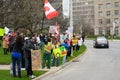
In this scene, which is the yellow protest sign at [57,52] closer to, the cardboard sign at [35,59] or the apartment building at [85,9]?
the cardboard sign at [35,59]

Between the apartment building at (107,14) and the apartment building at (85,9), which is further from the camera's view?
the apartment building at (85,9)

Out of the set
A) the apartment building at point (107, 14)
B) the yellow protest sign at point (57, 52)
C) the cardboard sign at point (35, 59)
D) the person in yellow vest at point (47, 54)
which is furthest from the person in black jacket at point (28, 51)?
the apartment building at point (107, 14)

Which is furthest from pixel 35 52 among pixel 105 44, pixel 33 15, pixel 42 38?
pixel 105 44

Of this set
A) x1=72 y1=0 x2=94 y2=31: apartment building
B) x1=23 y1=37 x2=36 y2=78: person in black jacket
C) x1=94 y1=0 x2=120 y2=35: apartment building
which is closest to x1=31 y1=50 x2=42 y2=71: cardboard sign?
x1=23 y1=37 x2=36 y2=78: person in black jacket

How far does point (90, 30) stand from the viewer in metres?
148

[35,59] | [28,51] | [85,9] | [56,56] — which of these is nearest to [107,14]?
[85,9]

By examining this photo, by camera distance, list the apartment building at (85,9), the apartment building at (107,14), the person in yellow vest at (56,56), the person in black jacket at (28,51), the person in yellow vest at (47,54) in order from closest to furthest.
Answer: the person in black jacket at (28,51) < the person in yellow vest at (47,54) < the person in yellow vest at (56,56) < the apartment building at (107,14) < the apartment building at (85,9)

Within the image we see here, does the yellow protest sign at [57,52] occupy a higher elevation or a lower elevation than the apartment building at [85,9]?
lower

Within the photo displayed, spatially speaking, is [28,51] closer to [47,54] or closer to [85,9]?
[47,54]

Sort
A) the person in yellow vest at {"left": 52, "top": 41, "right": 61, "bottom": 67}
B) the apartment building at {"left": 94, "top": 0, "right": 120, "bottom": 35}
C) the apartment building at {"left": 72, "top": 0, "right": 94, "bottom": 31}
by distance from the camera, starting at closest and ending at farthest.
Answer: the person in yellow vest at {"left": 52, "top": 41, "right": 61, "bottom": 67}, the apartment building at {"left": 94, "top": 0, "right": 120, "bottom": 35}, the apartment building at {"left": 72, "top": 0, "right": 94, "bottom": 31}

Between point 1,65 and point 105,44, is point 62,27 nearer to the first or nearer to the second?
point 105,44

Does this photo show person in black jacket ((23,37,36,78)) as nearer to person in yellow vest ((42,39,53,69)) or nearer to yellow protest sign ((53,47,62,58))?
person in yellow vest ((42,39,53,69))

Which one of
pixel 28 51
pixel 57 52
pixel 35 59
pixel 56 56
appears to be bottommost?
pixel 56 56

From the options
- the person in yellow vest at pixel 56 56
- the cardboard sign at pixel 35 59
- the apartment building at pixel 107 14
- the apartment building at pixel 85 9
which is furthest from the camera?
the apartment building at pixel 85 9
